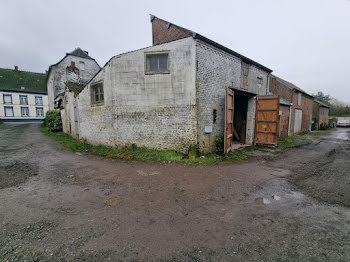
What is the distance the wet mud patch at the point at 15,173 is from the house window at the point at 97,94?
187 inches

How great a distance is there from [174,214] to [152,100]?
588 centimetres

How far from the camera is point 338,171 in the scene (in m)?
5.48

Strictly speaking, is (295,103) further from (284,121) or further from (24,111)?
(24,111)

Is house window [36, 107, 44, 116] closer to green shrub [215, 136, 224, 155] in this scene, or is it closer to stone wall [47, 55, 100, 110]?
stone wall [47, 55, 100, 110]

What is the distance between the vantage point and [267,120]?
9.91 m

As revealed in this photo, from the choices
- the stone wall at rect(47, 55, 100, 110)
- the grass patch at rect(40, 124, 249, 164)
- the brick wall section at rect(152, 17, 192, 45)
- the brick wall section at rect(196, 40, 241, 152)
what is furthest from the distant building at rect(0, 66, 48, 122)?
the brick wall section at rect(196, 40, 241, 152)

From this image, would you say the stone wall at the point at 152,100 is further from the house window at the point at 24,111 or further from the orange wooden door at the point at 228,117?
the house window at the point at 24,111

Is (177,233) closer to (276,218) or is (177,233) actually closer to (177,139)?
(276,218)

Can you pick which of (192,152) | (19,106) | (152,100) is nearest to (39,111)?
(19,106)

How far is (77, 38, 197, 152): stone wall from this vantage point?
7480mm

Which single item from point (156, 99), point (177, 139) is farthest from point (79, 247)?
point (156, 99)

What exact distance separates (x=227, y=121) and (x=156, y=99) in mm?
3820

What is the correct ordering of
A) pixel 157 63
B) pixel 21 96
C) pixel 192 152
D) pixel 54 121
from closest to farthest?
pixel 192 152 < pixel 157 63 < pixel 54 121 < pixel 21 96

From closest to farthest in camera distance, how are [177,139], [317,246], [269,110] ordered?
[317,246] < [177,139] < [269,110]
